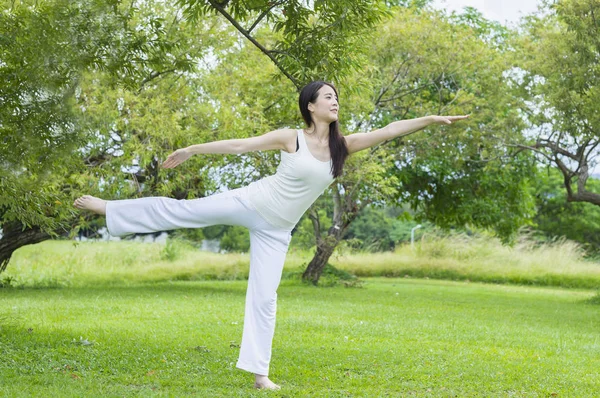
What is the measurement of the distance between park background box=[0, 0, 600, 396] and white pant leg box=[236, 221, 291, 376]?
299mm

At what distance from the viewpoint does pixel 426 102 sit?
68.2 ft

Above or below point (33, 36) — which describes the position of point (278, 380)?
below

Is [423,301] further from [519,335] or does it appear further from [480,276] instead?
[480,276]

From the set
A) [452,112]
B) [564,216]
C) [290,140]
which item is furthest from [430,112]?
[564,216]

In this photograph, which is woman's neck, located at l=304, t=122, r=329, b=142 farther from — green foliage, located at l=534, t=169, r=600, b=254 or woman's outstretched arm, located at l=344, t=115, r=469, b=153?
green foliage, located at l=534, t=169, r=600, b=254

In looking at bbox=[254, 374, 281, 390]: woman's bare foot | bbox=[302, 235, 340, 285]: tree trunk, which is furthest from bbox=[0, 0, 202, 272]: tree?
bbox=[302, 235, 340, 285]: tree trunk

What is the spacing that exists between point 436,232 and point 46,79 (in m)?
25.4

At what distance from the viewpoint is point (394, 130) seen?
20.0 feet

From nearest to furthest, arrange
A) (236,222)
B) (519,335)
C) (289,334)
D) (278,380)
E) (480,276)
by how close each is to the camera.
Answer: (236,222) < (278,380) < (289,334) < (519,335) < (480,276)

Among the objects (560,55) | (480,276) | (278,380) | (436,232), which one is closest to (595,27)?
(560,55)

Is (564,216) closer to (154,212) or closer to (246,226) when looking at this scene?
(246,226)

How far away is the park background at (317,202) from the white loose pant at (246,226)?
43 centimetres

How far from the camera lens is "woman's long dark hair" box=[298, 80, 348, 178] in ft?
19.9

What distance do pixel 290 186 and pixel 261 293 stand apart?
87 cm
